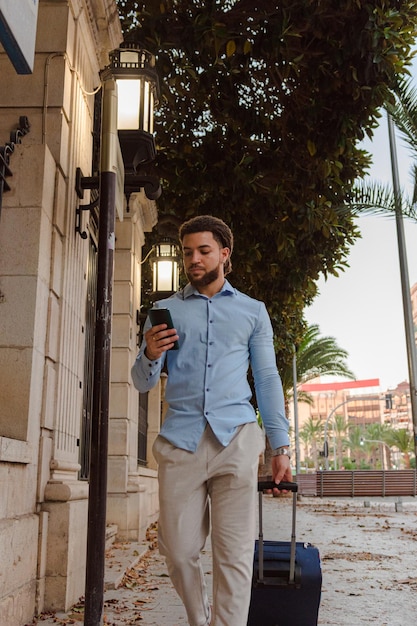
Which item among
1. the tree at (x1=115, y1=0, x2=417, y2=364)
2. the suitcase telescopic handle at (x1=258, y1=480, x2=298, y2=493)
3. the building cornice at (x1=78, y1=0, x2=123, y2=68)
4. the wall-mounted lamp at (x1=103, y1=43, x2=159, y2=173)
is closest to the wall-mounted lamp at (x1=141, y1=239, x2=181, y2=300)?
the tree at (x1=115, y1=0, x2=417, y2=364)

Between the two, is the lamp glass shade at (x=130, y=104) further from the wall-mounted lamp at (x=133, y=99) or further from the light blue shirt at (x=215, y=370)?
the light blue shirt at (x=215, y=370)

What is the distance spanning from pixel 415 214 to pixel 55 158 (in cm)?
1130

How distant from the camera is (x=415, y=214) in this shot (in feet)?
50.1

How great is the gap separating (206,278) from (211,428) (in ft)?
2.31

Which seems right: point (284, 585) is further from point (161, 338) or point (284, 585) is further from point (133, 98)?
point (133, 98)

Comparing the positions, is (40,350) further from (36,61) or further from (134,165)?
(36,61)

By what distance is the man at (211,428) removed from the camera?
120 inches

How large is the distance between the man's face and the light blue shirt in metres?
0.09

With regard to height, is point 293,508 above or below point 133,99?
below

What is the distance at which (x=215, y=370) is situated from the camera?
320 cm

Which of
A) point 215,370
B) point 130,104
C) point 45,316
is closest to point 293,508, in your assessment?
point 215,370

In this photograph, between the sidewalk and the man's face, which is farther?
the sidewalk

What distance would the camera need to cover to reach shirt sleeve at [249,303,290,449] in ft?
10.7

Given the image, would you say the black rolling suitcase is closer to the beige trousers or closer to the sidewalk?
the beige trousers
